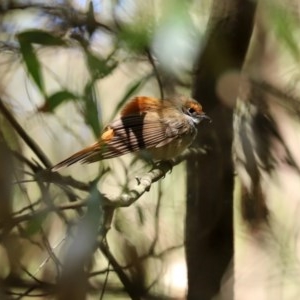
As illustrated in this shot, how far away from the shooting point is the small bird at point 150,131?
0.92 meters

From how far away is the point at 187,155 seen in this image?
127cm

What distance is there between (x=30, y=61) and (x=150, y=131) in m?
0.43

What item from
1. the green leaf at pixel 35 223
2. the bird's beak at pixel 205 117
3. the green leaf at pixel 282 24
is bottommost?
the bird's beak at pixel 205 117

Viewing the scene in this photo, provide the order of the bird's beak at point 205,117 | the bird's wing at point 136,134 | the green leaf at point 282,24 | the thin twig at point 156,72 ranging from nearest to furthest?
the green leaf at point 282,24 < the thin twig at point 156,72 < the bird's wing at point 136,134 < the bird's beak at point 205,117

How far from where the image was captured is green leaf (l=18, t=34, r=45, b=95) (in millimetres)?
777

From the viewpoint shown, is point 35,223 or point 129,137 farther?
point 129,137

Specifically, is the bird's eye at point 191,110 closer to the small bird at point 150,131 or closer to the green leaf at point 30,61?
the small bird at point 150,131

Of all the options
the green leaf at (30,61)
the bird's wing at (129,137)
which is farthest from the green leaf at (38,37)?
the bird's wing at (129,137)

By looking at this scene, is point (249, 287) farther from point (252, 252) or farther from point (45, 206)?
point (45, 206)

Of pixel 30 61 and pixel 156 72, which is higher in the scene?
pixel 30 61

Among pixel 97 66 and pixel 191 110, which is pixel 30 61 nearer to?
pixel 97 66

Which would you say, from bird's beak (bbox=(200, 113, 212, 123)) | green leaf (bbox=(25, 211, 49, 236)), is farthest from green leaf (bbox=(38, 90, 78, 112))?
bird's beak (bbox=(200, 113, 212, 123))

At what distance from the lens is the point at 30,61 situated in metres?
0.79

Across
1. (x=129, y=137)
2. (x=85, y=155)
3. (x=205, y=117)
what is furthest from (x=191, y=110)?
(x=85, y=155)
